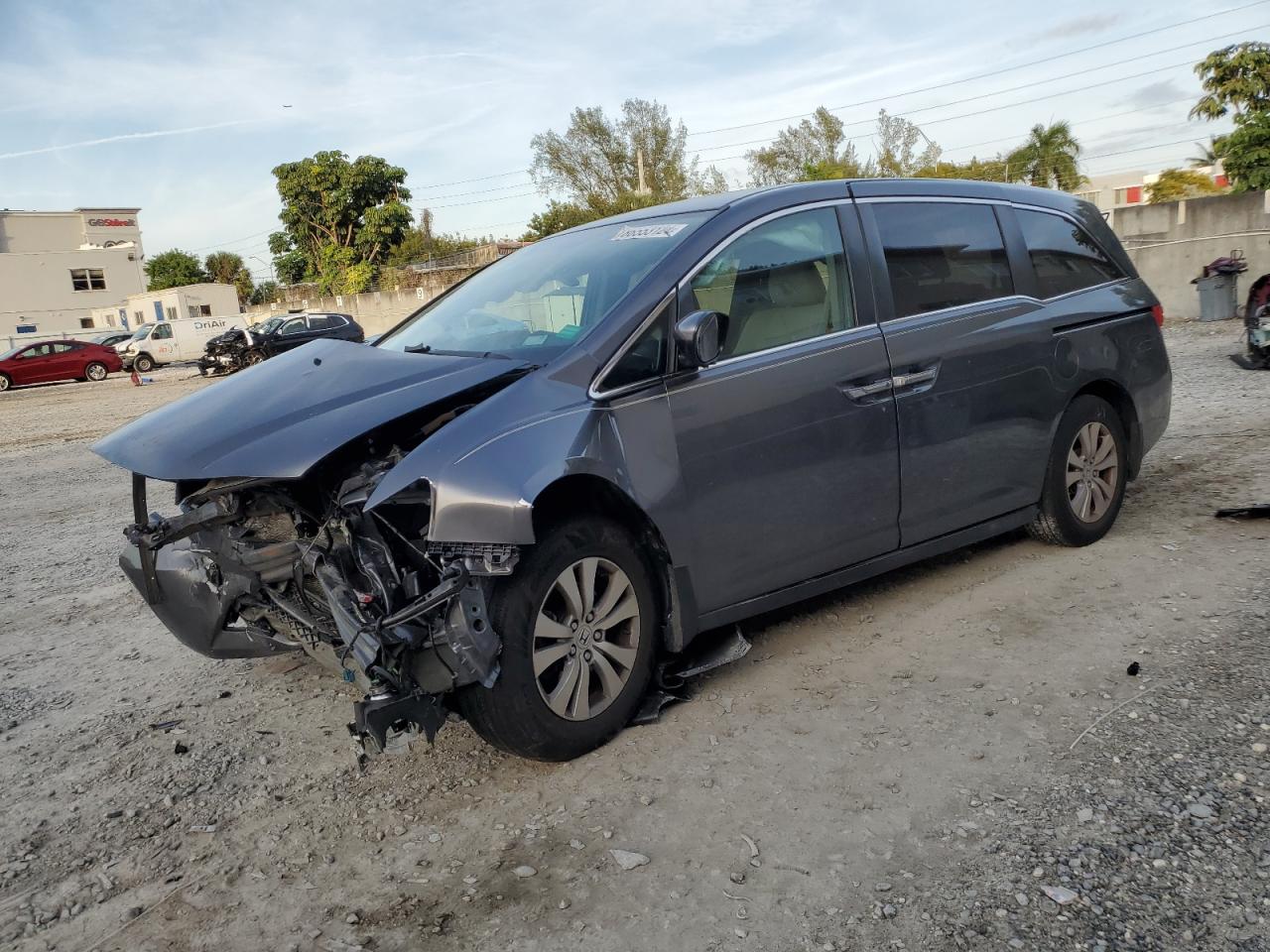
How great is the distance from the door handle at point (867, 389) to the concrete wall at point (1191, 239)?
1359cm

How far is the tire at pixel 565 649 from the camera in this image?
310 centimetres

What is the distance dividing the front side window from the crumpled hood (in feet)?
2.74

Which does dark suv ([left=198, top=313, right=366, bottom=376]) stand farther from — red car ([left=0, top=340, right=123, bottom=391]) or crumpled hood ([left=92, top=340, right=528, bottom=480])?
crumpled hood ([left=92, top=340, right=528, bottom=480])

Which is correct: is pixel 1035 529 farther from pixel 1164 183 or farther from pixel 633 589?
pixel 1164 183

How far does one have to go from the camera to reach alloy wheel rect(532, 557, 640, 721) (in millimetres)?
3213

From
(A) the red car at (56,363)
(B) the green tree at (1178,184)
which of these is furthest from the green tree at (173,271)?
(B) the green tree at (1178,184)

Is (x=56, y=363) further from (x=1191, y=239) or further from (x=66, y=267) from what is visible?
(x=66, y=267)

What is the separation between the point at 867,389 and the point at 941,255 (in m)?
0.92

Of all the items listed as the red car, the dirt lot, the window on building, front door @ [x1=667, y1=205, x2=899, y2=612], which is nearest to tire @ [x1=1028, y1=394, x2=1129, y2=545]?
the dirt lot

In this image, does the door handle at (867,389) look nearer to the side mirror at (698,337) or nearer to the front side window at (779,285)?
the front side window at (779,285)

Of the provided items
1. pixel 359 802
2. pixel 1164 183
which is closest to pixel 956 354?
pixel 359 802

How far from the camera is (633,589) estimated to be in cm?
341

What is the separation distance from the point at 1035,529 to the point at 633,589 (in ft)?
8.85

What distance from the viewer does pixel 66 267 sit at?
64.8 m
